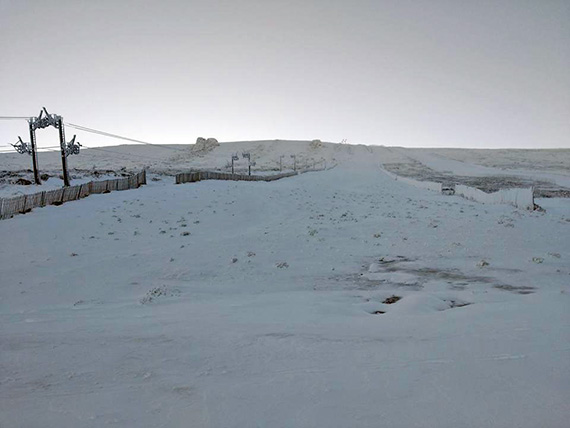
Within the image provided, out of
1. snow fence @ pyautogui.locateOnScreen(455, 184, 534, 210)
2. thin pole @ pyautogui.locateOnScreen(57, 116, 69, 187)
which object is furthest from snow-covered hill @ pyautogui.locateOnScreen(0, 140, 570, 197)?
snow fence @ pyautogui.locateOnScreen(455, 184, 534, 210)

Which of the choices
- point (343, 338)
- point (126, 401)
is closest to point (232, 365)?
point (126, 401)

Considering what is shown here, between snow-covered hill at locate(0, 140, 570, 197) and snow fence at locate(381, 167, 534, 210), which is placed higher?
snow-covered hill at locate(0, 140, 570, 197)

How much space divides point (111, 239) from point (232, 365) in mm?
11735

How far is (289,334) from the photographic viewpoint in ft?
15.9

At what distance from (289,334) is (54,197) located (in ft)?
71.2

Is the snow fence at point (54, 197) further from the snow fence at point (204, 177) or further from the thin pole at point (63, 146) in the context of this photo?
the snow fence at point (204, 177)

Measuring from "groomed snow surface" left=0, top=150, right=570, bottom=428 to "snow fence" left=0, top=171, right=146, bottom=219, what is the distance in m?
6.62

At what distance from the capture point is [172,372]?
3.88 m

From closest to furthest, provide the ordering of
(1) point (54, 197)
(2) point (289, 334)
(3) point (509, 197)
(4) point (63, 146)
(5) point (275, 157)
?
1. (2) point (289, 334)
2. (1) point (54, 197)
3. (3) point (509, 197)
4. (4) point (63, 146)
5. (5) point (275, 157)

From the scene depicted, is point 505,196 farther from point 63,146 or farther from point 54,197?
point 63,146

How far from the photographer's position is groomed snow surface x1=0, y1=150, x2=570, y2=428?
3189mm

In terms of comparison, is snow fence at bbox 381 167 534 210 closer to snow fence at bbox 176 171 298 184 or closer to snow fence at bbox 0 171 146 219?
snow fence at bbox 176 171 298 184

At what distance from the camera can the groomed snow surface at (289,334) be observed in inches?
126

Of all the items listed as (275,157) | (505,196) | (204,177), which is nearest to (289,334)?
(505,196)
